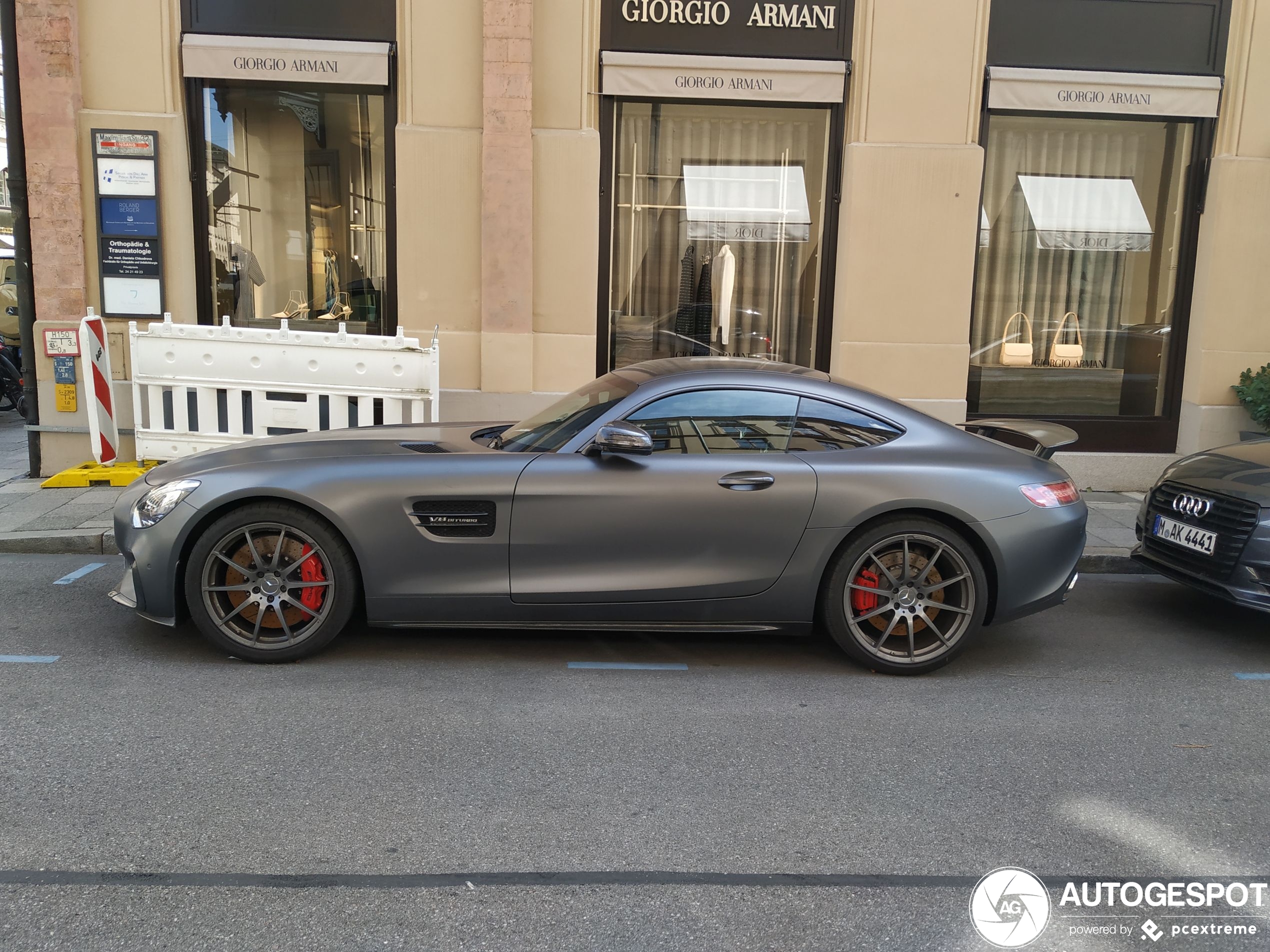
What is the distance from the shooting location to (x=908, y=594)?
4.84 m

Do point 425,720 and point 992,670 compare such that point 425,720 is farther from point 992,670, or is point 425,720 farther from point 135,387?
point 135,387

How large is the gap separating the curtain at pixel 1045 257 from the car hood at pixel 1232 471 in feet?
12.8

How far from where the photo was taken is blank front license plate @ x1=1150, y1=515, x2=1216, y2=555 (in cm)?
554

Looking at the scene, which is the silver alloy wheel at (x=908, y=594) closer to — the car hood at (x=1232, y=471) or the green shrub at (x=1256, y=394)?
the car hood at (x=1232, y=471)

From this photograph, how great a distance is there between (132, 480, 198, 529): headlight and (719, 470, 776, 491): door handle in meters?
2.47

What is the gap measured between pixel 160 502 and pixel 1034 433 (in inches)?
184

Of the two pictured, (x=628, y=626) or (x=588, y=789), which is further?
(x=628, y=626)

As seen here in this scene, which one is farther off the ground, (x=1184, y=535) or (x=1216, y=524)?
(x=1216, y=524)

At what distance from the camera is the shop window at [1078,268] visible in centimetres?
988

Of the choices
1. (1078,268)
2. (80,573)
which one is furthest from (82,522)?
(1078,268)

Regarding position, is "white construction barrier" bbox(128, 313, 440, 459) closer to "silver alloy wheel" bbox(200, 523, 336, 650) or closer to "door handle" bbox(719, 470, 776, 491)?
"silver alloy wheel" bbox(200, 523, 336, 650)

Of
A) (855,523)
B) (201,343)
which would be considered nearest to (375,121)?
(201,343)

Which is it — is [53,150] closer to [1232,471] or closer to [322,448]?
[322,448]

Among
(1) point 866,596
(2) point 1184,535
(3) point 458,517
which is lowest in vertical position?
(1) point 866,596
